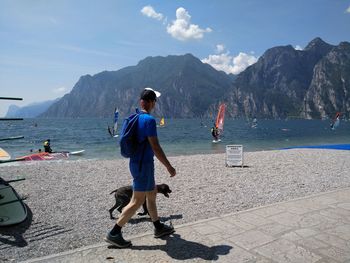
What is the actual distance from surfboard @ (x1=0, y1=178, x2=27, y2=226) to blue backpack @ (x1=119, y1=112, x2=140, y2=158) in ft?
10.5

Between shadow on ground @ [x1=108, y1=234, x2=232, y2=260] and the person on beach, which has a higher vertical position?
the person on beach

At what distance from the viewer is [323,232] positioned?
17.8 feet

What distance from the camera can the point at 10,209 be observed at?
6.76 meters

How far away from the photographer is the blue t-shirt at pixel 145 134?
4.65 meters

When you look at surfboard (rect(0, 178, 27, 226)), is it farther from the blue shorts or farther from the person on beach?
the blue shorts

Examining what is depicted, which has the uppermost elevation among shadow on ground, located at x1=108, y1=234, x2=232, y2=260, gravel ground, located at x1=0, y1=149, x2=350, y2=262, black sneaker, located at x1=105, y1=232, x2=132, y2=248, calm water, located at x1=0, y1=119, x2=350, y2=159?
black sneaker, located at x1=105, y1=232, x2=132, y2=248

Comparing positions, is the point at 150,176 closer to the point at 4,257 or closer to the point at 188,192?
the point at 4,257

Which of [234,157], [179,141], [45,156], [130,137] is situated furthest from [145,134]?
[179,141]

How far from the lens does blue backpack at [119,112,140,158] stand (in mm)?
4742

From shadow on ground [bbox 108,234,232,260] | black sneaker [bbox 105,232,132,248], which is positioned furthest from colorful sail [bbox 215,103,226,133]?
black sneaker [bbox 105,232,132,248]

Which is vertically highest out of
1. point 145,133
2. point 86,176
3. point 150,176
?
point 145,133

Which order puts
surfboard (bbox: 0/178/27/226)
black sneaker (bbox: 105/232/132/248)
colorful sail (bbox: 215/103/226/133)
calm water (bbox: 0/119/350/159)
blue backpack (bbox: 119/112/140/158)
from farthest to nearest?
1. calm water (bbox: 0/119/350/159)
2. colorful sail (bbox: 215/103/226/133)
3. surfboard (bbox: 0/178/27/226)
4. black sneaker (bbox: 105/232/132/248)
5. blue backpack (bbox: 119/112/140/158)

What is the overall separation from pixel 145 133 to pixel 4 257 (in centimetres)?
287

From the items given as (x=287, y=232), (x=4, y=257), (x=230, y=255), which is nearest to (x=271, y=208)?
(x=287, y=232)
